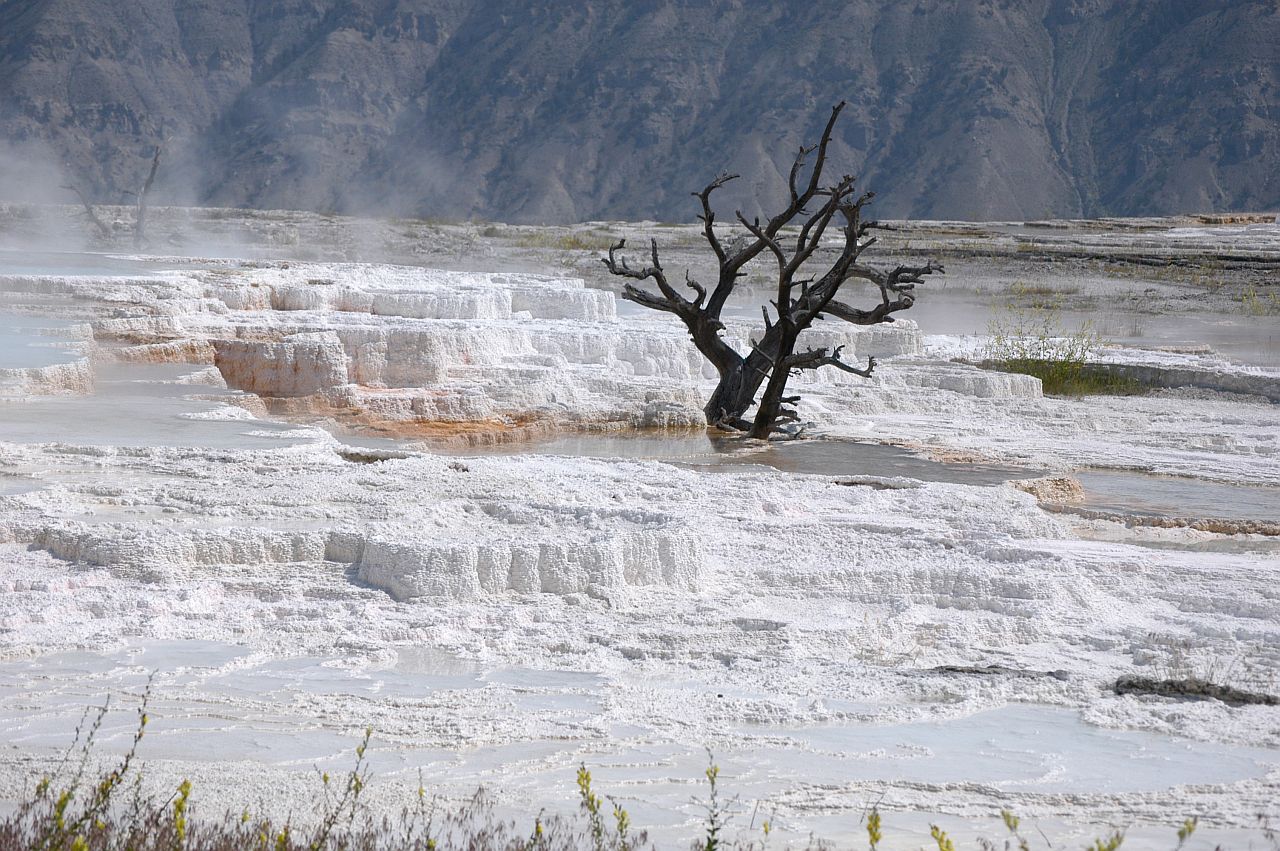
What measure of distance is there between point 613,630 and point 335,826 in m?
1.73

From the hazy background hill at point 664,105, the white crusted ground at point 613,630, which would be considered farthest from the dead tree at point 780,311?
the hazy background hill at point 664,105

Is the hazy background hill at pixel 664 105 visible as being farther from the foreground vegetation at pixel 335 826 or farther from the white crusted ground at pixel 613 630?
the foreground vegetation at pixel 335 826

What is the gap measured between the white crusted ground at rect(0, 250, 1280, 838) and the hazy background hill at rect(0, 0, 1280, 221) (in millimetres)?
60106

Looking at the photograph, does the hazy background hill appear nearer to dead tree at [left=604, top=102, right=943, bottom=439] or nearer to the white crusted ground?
dead tree at [left=604, top=102, right=943, bottom=439]

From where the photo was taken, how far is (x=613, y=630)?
4.60 metres

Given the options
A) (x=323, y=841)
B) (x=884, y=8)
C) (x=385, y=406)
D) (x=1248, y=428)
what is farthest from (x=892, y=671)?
(x=884, y=8)

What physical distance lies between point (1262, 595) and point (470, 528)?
281 centimetres

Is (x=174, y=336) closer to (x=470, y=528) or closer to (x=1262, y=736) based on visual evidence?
(x=470, y=528)

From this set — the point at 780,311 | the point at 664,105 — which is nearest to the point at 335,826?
the point at 780,311

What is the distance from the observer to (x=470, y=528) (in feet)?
18.0

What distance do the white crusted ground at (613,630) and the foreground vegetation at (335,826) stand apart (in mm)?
92

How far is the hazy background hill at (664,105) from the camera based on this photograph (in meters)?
68.0

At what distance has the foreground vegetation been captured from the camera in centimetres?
257

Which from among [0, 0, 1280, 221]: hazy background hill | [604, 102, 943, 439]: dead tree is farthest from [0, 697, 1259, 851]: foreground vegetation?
[0, 0, 1280, 221]: hazy background hill
